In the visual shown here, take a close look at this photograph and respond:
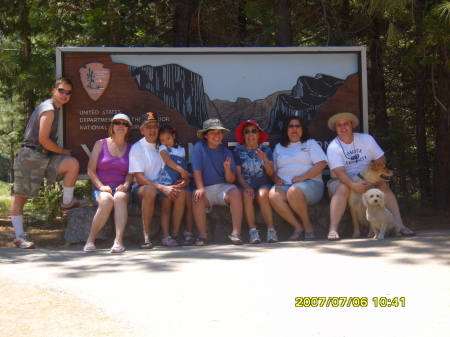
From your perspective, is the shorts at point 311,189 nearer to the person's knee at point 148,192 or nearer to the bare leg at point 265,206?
the bare leg at point 265,206

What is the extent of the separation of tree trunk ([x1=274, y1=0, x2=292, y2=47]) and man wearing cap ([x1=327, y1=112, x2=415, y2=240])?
2801mm

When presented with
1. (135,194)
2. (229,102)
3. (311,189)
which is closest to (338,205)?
(311,189)

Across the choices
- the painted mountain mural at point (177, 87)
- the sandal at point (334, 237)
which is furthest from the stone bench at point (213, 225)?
the painted mountain mural at point (177, 87)

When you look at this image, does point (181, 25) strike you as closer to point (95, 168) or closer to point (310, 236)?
point (95, 168)

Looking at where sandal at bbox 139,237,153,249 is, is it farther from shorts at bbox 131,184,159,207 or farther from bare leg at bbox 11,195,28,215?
bare leg at bbox 11,195,28,215

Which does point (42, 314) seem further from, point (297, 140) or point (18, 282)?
point (297, 140)

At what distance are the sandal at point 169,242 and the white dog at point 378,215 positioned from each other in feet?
7.08

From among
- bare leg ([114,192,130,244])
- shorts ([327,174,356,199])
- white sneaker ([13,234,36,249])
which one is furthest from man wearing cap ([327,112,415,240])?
white sneaker ([13,234,36,249])

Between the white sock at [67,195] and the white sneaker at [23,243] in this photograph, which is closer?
the white sneaker at [23,243]

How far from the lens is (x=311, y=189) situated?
6.06 meters

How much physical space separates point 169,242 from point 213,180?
0.89 metres

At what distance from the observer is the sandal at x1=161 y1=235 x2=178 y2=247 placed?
586cm

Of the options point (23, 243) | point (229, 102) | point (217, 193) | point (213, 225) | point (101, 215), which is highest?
point (229, 102)

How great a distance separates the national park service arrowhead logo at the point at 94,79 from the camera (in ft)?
22.3
